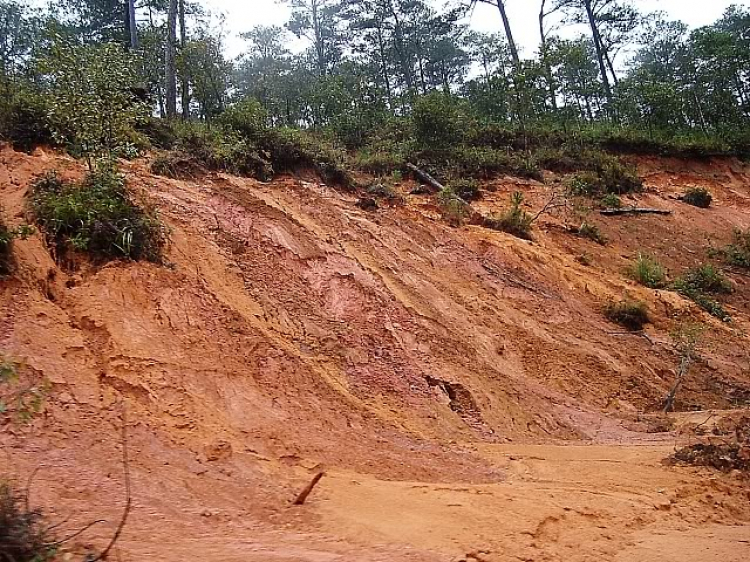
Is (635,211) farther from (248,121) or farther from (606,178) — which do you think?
(248,121)

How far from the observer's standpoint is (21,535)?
3322 mm

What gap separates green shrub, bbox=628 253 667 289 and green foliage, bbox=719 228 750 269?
10.0 feet

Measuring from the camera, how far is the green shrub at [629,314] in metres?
11.5

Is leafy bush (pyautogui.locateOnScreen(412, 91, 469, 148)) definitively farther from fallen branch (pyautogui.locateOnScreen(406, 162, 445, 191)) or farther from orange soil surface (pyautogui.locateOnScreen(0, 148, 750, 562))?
orange soil surface (pyautogui.locateOnScreen(0, 148, 750, 562))

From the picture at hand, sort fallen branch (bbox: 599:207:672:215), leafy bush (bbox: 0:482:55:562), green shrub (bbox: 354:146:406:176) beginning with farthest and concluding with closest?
fallen branch (bbox: 599:207:672:215) → green shrub (bbox: 354:146:406:176) → leafy bush (bbox: 0:482:55:562)

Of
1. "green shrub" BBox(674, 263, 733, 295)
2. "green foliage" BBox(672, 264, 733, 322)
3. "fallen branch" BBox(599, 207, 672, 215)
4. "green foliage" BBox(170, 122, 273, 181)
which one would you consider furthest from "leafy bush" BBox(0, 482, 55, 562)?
"fallen branch" BBox(599, 207, 672, 215)

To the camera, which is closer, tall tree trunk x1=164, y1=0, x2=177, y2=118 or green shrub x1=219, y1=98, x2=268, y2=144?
green shrub x1=219, y1=98, x2=268, y2=144

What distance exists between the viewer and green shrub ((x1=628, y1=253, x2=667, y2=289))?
13.4m

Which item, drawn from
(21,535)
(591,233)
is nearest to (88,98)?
(21,535)

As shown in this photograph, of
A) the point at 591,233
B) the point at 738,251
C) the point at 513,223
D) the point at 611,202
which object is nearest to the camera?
the point at 513,223

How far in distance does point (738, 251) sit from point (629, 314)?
6778mm

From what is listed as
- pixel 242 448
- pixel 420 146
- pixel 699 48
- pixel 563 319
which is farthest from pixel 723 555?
pixel 699 48

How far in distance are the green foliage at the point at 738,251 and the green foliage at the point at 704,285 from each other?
3.46 ft

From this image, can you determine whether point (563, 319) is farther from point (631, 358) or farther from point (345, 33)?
point (345, 33)
